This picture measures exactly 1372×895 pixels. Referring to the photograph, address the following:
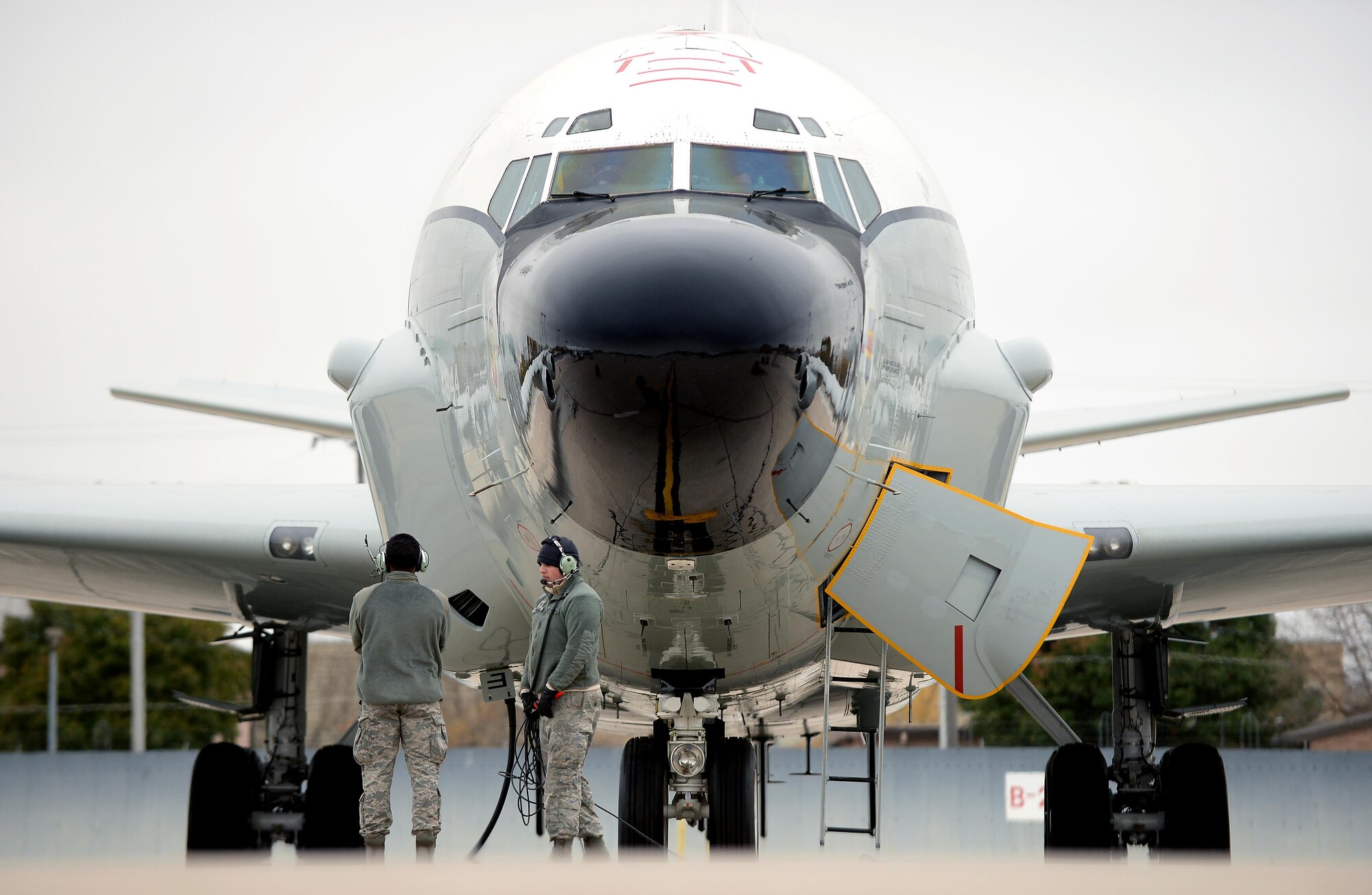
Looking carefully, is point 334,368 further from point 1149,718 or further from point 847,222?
point 1149,718

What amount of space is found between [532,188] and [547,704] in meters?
2.62

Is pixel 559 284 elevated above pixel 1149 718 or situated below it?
above

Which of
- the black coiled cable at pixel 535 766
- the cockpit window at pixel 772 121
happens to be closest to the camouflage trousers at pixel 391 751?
the black coiled cable at pixel 535 766

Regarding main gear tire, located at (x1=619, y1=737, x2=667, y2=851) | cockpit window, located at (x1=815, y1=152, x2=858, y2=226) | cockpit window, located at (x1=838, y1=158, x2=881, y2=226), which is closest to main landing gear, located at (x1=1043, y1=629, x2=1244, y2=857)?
main gear tire, located at (x1=619, y1=737, x2=667, y2=851)

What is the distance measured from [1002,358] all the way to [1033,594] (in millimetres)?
1400

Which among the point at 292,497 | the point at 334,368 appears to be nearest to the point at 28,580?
the point at 292,497

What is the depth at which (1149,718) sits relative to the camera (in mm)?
11836

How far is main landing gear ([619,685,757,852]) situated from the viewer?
27.0ft

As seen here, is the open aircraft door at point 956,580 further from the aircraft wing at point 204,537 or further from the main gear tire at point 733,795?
the aircraft wing at point 204,537

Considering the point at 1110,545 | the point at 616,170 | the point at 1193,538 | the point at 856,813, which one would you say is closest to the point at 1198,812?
the point at 1193,538

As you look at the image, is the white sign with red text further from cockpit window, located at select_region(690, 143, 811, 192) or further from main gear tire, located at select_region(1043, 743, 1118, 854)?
cockpit window, located at select_region(690, 143, 811, 192)

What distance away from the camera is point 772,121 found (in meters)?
8.07

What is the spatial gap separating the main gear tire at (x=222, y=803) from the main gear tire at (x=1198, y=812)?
278 inches

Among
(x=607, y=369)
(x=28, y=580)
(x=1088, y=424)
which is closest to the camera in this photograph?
(x=607, y=369)
